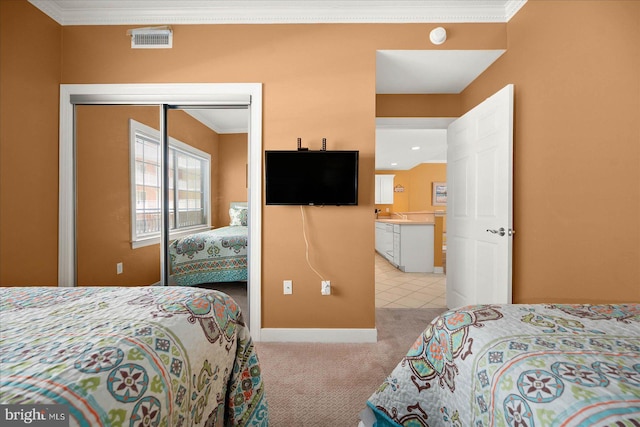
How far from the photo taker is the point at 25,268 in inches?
83.7

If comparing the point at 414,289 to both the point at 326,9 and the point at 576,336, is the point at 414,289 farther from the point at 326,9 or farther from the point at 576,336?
the point at 326,9

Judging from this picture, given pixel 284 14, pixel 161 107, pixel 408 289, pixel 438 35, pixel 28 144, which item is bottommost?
pixel 408 289

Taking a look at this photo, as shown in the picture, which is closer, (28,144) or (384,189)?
(28,144)

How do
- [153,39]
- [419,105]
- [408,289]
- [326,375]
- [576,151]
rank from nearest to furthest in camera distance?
[576,151] < [326,375] < [153,39] < [419,105] < [408,289]

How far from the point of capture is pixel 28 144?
2.13 metres

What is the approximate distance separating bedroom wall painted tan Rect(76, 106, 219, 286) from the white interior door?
266 centimetres

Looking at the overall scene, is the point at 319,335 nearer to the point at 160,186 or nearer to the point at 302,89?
the point at 160,186

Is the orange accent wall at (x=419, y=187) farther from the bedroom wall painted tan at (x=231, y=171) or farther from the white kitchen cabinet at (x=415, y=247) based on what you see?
the bedroom wall painted tan at (x=231, y=171)

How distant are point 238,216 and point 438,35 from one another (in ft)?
7.71

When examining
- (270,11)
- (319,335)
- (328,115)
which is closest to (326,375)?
(319,335)

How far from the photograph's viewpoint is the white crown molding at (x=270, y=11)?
226 centimetres

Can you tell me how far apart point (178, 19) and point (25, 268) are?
2.40 m

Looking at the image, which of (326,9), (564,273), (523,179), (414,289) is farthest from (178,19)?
(414,289)

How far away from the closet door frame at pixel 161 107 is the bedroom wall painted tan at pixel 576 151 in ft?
7.00
